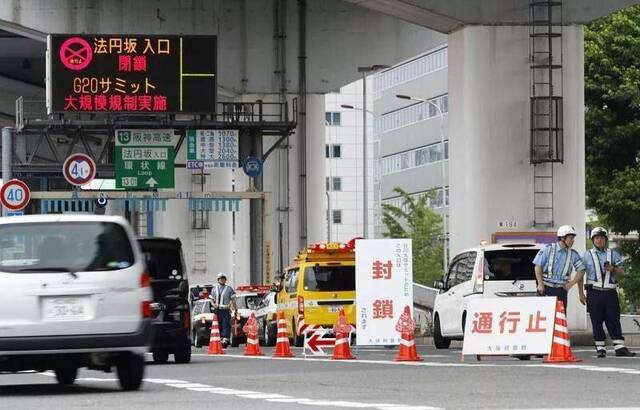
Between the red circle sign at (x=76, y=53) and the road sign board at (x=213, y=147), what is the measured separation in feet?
12.7

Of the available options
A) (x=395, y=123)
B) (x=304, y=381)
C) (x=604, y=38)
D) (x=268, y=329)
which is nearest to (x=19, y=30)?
(x=268, y=329)

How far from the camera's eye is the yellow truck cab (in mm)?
37406

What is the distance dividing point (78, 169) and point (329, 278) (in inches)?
252

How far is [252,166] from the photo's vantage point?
161 ft

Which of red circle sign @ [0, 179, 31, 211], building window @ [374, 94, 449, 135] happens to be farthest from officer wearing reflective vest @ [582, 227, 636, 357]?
building window @ [374, 94, 449, 135]

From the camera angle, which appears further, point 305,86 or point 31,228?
point 305,86

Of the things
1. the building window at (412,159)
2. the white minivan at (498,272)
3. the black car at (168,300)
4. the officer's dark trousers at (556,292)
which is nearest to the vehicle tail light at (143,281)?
the officer's dark trousers at (556,292)

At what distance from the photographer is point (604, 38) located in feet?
144

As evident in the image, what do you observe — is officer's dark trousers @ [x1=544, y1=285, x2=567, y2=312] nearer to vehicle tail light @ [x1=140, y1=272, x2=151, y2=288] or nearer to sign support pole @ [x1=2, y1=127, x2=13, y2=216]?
vehicle tail light @ [x1=140, y1=272, x2=151, y2=288]

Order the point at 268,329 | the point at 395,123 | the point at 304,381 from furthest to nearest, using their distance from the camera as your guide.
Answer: the point at 395,123 < the point at 268,329 < the point at 304,381

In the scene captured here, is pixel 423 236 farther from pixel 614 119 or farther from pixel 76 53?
pixel 614 119

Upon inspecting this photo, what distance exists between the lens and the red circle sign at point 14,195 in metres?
39.9

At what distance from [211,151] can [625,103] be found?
36.4ft

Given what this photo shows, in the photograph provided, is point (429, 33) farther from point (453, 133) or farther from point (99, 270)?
point (99, 270)
